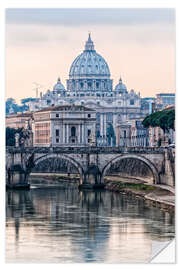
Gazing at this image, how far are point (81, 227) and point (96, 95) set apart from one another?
14534 centimetres

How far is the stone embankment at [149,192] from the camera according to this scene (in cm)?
4909

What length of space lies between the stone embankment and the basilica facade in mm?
93450

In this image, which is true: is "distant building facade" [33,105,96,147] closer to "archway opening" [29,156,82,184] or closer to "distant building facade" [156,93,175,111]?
"distant building facade" [156,93,175,111]

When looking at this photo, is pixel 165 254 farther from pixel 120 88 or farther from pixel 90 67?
pixel 120 88

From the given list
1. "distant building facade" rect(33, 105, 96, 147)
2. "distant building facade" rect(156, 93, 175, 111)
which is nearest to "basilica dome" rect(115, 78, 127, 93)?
"distant building facade" rect(156, 93, 175, 111)

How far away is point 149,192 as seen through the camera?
5678 cm

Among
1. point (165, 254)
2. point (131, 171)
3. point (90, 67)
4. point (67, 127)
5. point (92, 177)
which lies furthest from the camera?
point (90, 67)

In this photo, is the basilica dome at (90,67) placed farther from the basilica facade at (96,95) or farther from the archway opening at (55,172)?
the archway opening at (55,172)

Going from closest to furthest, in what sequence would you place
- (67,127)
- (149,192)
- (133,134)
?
(149,192)
(67,127)
(133,134)

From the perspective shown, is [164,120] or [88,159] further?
[164,120]

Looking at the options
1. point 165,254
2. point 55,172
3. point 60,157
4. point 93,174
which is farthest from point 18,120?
point 165,254

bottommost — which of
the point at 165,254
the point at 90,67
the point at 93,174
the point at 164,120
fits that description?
the point at 165,254

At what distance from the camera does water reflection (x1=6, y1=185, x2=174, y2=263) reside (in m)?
31.0

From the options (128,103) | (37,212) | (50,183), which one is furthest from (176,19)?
(128,103)
